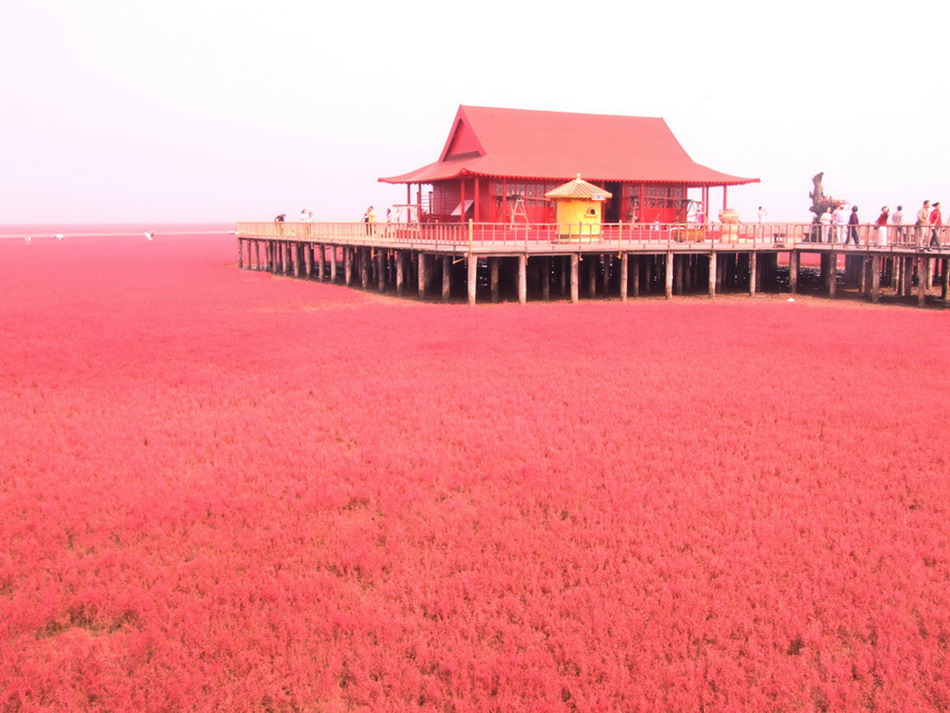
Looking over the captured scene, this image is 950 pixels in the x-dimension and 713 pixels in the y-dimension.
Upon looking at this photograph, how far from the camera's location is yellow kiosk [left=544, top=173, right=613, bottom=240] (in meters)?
31.2

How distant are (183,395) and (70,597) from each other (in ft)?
25.8

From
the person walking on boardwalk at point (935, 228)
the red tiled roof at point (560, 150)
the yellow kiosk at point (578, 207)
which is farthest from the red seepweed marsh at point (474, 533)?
the red tiled roof at point (560, 150)

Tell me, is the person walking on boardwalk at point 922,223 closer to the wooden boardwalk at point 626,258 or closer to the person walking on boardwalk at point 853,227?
the wooden boardwalk at point 626,258

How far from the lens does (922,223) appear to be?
28.7 meters

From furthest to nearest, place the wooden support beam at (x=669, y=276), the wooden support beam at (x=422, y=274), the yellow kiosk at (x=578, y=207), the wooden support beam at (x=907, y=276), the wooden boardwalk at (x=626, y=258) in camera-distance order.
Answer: the wooden support beam at (x=907, y=276) < the wooden support beam at (x=669, y=276) < the yellow kiosk at (x=578, y=207) < the wooden support beam at (x=422, y=274) < the wooden boardwalk at (x=626, y=258)

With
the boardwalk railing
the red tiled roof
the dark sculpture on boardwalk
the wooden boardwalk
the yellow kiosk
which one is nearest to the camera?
the boardwalk railing

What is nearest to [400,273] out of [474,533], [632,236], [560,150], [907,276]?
[632,236]

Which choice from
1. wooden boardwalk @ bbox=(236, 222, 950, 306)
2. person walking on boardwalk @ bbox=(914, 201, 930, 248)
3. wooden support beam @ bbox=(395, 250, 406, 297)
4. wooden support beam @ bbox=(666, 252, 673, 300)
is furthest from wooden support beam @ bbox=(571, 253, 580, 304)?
person walking on boardwalk @ bbox=(914, 201, 930, 248)

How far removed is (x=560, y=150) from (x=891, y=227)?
1349 centimetres

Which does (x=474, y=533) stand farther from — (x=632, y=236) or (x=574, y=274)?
(x=632, y=236)

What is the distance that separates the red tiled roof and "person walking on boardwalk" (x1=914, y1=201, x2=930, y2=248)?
919 cm

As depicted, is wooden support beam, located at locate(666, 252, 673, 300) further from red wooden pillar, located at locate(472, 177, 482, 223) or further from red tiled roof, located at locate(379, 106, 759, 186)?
red wooden pillar, located at locate(472, 177, 482, 223)

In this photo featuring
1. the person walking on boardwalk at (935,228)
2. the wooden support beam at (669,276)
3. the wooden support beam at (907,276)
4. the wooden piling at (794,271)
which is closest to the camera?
the person walking on boardwalk at (935,228)

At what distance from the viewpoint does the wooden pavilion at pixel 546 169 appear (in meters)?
34.2
